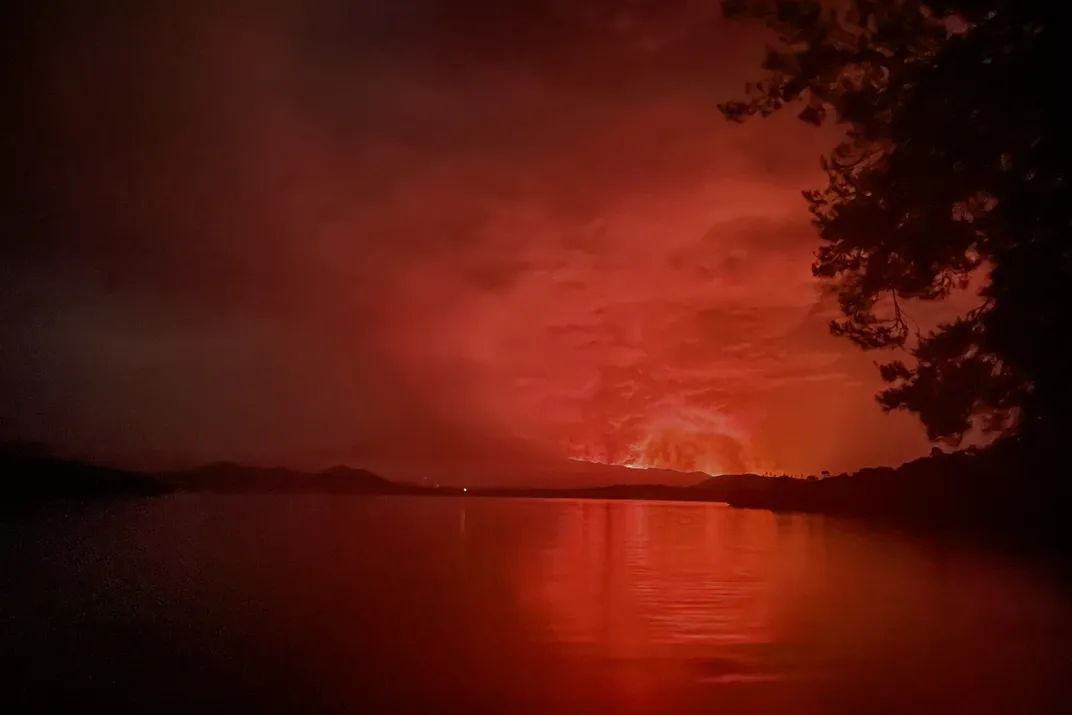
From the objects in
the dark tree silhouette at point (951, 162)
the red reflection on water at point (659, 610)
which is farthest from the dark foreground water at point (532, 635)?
the dark tree silhouette at point (951, 162)

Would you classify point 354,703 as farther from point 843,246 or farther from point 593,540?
point 593,540

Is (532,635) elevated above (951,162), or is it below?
below

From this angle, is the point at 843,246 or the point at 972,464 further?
the point at 972,464

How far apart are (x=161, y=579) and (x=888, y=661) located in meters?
11.3

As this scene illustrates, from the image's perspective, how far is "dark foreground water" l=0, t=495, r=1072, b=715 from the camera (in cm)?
642

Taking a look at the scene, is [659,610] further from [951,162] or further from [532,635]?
[951,162]

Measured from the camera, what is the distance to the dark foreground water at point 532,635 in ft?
21.1

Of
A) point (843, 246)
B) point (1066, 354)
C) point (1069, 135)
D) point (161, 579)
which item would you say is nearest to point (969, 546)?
point (1066, 354)

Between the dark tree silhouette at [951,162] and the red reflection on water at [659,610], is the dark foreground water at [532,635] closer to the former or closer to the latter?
the red reflection on water at [659,610]

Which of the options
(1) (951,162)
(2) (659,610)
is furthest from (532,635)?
(1) (951,162)

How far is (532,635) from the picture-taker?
9.07 m

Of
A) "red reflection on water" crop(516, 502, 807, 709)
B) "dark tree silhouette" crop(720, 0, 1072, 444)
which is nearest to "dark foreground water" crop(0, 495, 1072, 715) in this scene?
"red reflection on water" crop(516, 502, 807, 709)

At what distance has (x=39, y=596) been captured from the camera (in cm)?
1180

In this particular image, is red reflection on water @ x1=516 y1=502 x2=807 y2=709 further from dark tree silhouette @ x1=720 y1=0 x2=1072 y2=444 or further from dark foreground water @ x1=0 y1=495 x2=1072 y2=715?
dark tree silhouette @ x1=720 y1=0 x2=1072 y2=444
